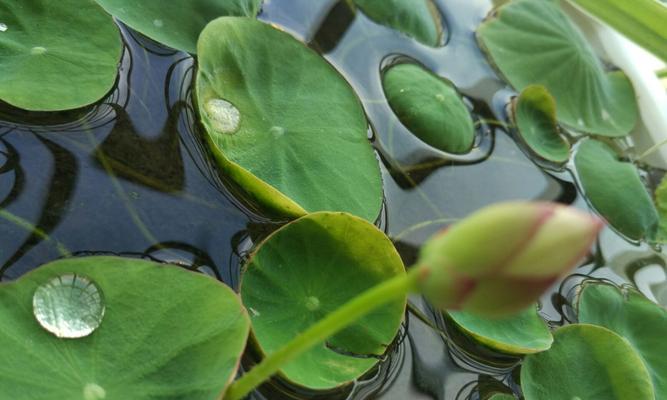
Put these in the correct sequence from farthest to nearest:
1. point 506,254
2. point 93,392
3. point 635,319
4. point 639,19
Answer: point 639,19
point 635,319
point 93,392
point 506,254

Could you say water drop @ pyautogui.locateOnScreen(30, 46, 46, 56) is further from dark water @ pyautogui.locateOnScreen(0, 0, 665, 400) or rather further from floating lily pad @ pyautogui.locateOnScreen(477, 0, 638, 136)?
floating lily pad @ pyautogui.locateOnScreen(477, 0, 638, 136)

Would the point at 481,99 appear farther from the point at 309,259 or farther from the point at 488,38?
the point at 309,259

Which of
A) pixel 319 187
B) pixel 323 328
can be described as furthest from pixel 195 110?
pixel 323 328

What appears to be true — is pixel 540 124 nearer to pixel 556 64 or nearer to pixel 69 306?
pixel 556 64

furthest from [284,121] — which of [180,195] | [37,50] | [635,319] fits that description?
[635,319]

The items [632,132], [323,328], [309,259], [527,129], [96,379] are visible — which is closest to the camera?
[323,328]

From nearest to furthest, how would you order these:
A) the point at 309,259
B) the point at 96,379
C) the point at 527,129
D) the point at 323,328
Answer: the point at 323,328, the point at 96,379, the point at 309,259, the point at 527,129

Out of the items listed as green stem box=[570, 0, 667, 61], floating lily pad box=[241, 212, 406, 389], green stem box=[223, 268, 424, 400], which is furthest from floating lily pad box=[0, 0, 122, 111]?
green stem box=[570, 0, 667, 61]
